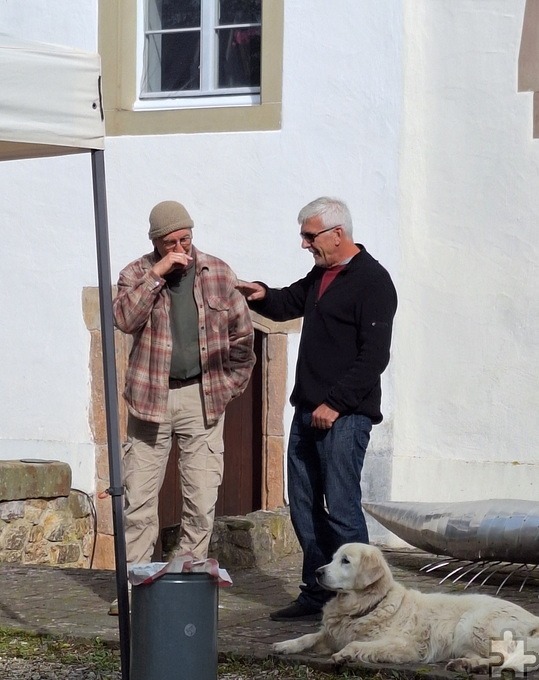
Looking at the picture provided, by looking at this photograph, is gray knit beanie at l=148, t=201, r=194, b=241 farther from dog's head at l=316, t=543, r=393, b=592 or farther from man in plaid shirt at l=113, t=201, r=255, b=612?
dog's head at l=316, t=543, r=393, b=592

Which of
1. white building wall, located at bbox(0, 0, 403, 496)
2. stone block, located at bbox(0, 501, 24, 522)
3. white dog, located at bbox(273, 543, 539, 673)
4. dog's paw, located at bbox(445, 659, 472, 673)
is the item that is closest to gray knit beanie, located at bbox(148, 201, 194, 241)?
white dog, located at bbox(273, 543, 539, 673)

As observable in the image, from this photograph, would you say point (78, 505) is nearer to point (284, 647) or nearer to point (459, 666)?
point (284, 647)

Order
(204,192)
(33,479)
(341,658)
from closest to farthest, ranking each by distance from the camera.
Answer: (341,658) → (33,479) → (204,192)

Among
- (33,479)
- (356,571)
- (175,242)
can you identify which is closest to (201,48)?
(33,479)

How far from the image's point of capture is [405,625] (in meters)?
4.95

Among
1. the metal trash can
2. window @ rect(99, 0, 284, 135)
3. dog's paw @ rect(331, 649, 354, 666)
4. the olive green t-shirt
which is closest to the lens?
the metal trash can

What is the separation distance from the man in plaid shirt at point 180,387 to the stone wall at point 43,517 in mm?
2702

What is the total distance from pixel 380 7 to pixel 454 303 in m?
2.02

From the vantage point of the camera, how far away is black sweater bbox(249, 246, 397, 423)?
5.57 metres

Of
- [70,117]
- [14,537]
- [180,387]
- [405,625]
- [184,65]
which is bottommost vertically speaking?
[14,537]

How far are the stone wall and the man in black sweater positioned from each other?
10.3ft

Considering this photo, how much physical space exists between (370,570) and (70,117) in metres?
2.06

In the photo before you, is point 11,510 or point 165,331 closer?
point 165,331

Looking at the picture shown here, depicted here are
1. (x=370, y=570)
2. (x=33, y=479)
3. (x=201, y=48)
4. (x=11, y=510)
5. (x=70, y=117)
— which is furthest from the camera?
(x=201, y=48)
